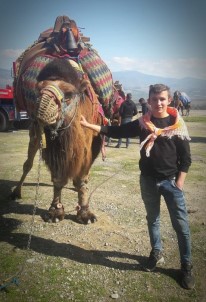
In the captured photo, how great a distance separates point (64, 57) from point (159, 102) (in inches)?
78.8

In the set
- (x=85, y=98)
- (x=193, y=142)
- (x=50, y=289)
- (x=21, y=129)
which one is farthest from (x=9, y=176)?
(x=21, y=129)

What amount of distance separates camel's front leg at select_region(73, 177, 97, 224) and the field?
0.11 meters

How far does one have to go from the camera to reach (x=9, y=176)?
713 centimetres

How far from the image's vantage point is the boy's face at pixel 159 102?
3041 millimetres

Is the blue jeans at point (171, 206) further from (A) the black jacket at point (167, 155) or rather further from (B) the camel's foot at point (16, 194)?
(B) the camel's foot at point (16, 194)

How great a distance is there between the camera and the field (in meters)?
3.11

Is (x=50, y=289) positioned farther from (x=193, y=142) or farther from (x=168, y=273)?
(x=193, y=142)

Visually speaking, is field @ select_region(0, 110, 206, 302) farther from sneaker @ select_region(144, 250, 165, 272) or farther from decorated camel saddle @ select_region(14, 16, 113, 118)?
decorated camel saddle @ select_region(14, 16, 113, 118)

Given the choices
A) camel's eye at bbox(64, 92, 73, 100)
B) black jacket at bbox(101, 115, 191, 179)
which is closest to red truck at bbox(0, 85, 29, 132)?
camel's eye at bbox(64, 92, 73, 100)

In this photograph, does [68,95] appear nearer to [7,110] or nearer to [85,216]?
[85,216]

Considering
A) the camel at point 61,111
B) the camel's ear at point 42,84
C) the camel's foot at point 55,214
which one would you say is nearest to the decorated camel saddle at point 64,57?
the camel at point 61,111

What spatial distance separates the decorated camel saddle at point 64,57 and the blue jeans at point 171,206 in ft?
6.43

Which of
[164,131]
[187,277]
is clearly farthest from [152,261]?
[164,131]

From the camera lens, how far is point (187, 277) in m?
3.23
